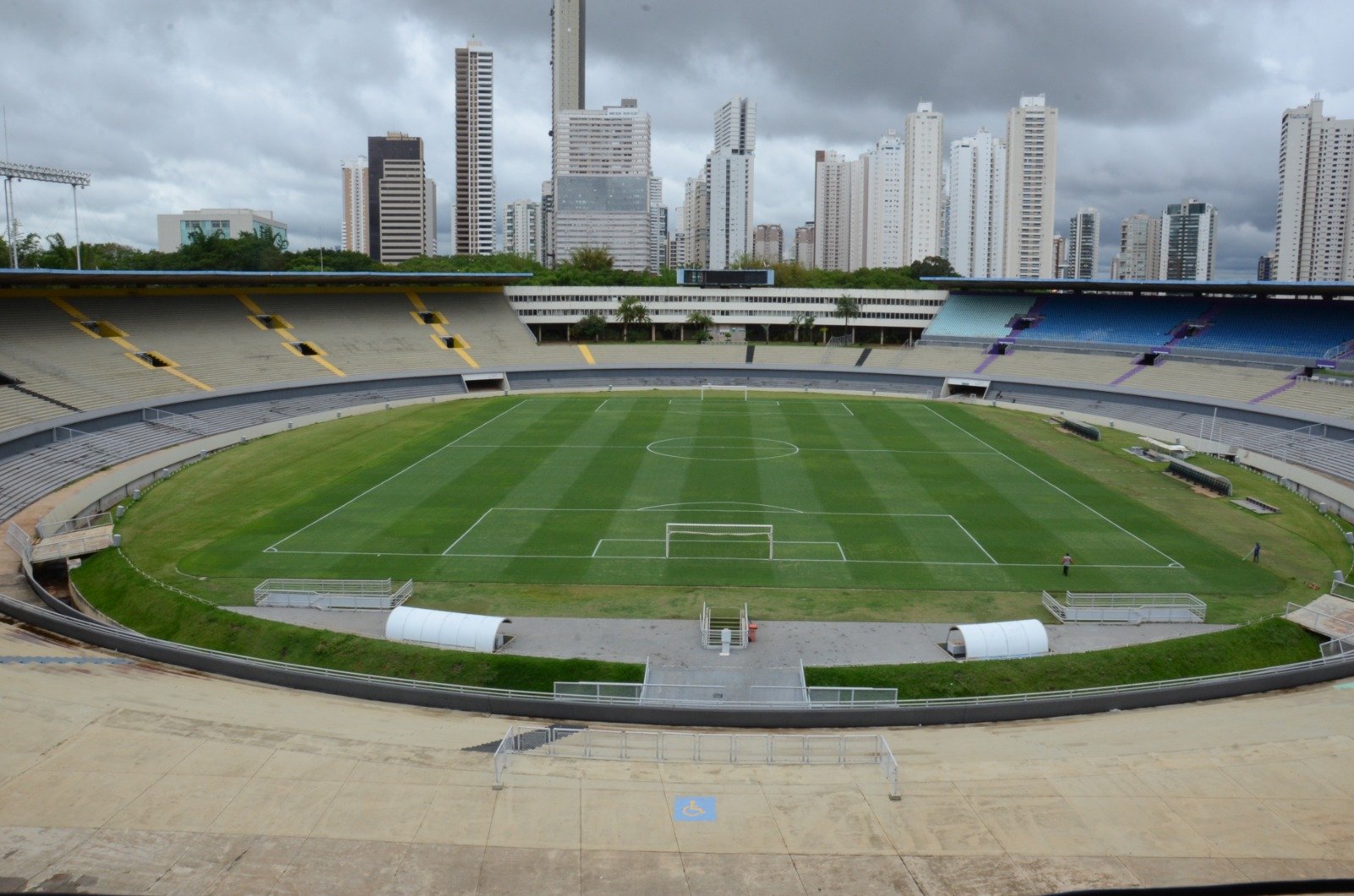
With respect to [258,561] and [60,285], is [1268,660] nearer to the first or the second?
[258,561]

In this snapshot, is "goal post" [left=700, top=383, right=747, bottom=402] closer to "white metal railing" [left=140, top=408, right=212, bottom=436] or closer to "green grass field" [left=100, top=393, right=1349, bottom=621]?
"green grass field" [left=100, top=393, right=1349, bottom=621]

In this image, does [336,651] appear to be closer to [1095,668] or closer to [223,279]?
[1095,668]

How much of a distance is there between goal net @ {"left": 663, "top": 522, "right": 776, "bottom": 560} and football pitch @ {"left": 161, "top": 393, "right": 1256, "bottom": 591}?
0.30ft

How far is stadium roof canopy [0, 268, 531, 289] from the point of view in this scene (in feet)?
178

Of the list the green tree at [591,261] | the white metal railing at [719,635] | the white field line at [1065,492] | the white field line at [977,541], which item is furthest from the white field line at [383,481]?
the green tree at [591,261]

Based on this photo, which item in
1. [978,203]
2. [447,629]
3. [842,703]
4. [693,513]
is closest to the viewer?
[842,703]

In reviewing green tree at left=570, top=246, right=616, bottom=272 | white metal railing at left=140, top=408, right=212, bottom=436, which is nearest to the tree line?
green tree at left=570, top=246, right=616, bottom=272

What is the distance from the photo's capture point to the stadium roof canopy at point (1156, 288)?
6300 cm

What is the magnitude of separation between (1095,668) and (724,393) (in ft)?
164

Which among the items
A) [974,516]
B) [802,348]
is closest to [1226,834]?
[974,516]

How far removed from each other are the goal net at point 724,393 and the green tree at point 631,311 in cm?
1738

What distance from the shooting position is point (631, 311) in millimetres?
88250

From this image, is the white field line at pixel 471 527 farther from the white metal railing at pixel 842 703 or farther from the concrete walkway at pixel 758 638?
the white metal railing at pixel 842 703

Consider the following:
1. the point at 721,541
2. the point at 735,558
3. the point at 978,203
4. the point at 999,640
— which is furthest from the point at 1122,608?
the point at 978,203
